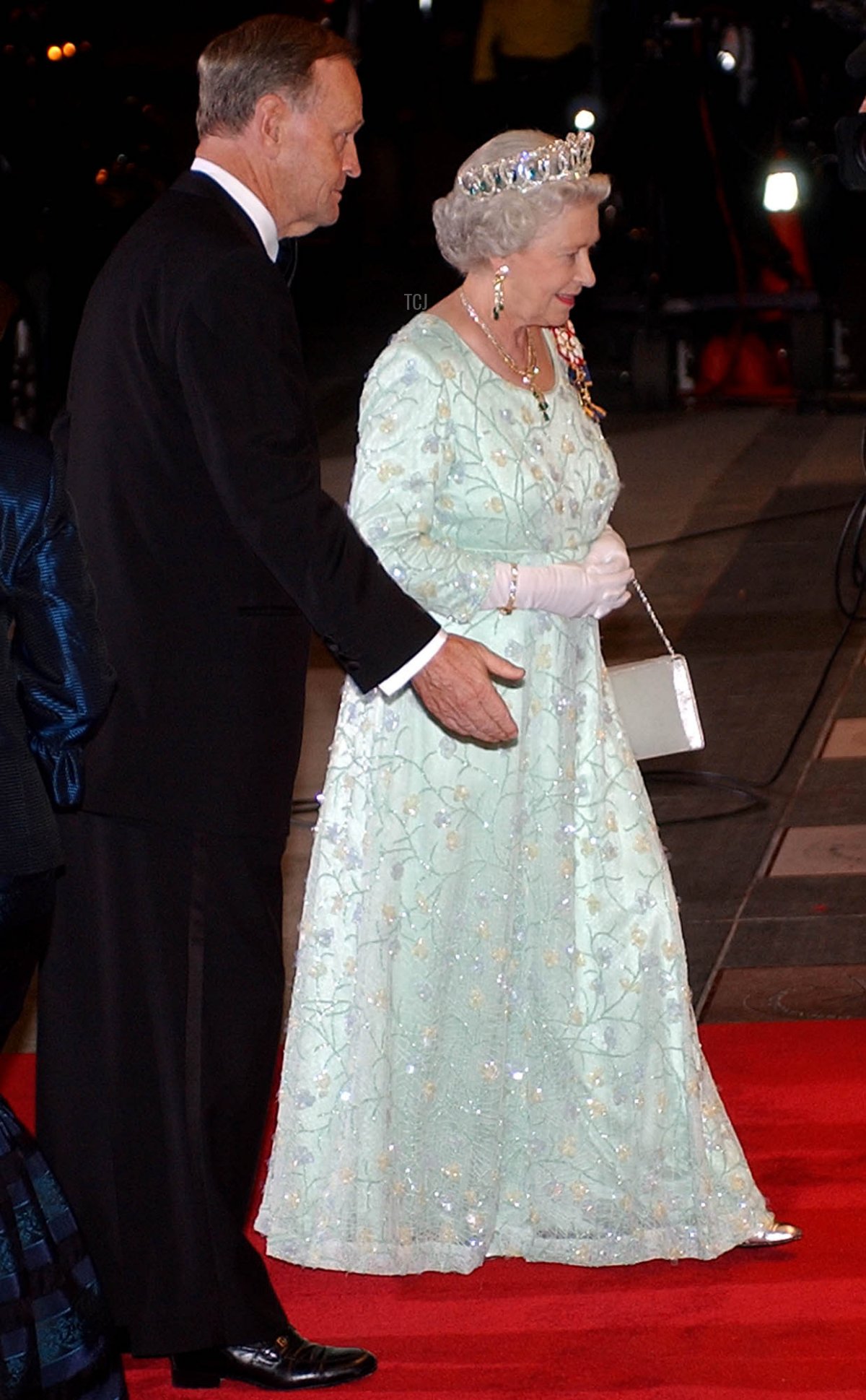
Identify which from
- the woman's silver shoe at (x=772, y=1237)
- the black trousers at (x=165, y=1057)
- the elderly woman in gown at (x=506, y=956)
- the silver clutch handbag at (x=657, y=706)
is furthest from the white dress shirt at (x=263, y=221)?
the woman's silver shoe at (x=772, y=1237)

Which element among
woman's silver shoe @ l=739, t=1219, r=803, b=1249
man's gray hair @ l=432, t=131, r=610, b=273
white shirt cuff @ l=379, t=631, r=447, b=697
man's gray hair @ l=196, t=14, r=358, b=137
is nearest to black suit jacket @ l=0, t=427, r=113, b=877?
white shirt cuff @ l=379, t=631, r=447, b=697

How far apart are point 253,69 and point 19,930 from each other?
114 cm

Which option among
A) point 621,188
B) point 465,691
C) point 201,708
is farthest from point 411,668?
point 621,188

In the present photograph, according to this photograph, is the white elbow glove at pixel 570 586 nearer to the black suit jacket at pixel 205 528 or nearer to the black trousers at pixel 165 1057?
the black suit jacket at pixel 205 528

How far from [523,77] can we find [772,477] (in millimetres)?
4793

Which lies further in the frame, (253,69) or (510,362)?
(510,362)

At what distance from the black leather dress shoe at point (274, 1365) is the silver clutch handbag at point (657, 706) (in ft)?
3.42

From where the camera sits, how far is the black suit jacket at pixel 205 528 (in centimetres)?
268

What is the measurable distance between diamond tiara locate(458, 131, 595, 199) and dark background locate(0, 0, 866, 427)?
34.6 ft

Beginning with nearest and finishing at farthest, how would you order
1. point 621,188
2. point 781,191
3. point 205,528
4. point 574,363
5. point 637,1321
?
point 205,528 → point 637,1321 → point 574,363 → point 781,191 → point 621,188

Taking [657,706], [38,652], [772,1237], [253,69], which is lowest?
[772,1237]

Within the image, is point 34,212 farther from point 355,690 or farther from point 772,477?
point 355,690

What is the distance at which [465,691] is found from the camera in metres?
2.88

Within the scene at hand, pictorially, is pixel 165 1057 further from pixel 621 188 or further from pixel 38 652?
pixel 621 188
